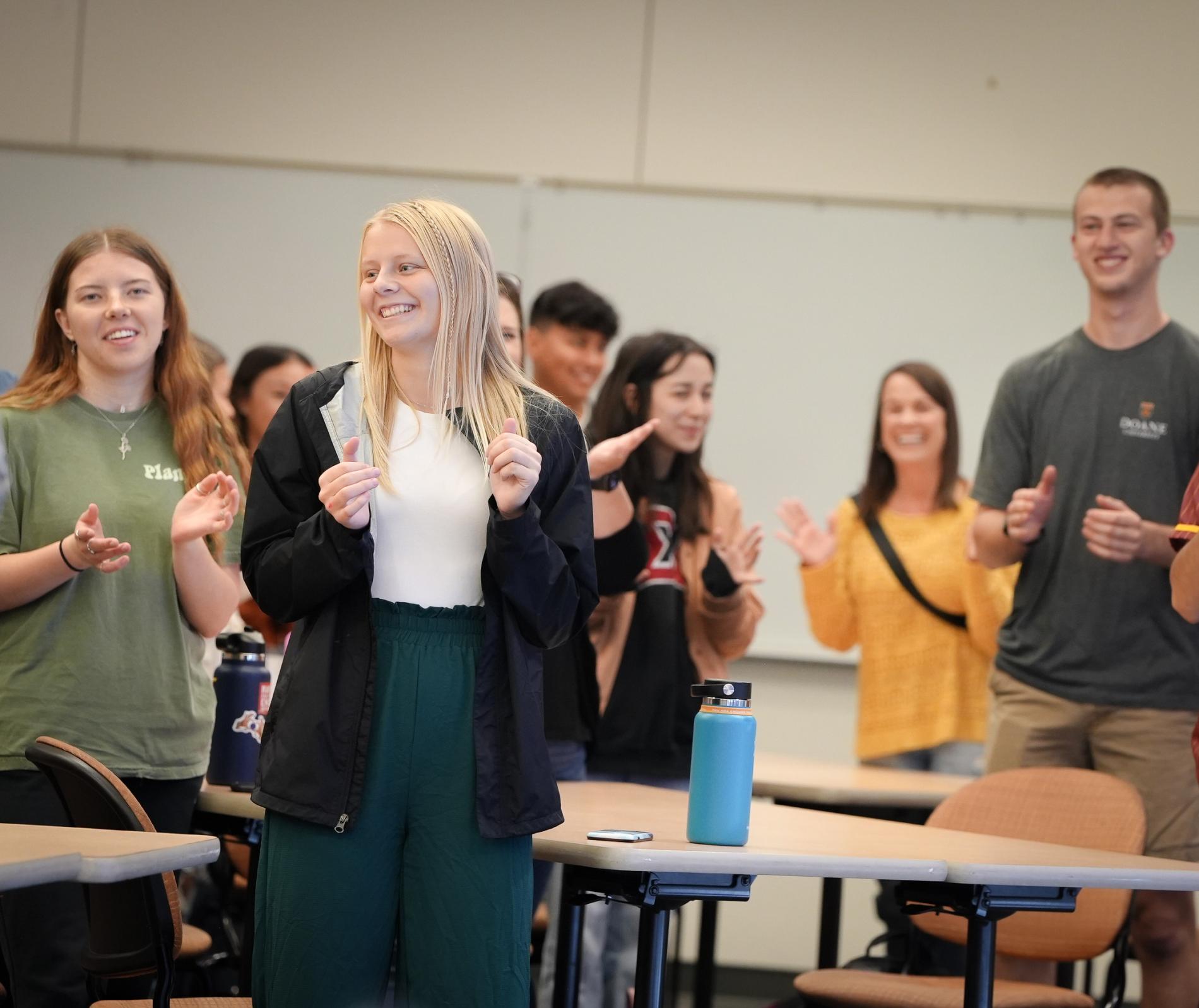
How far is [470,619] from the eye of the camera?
1959 mm

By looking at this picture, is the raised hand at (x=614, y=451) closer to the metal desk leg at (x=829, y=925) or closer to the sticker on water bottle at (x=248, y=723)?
the sticker on water bottle at (x=248, y=723)

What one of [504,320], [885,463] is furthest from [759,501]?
[504,320]

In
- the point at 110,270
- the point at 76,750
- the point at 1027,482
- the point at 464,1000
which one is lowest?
the point at 464,1000

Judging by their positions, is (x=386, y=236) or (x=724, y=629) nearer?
(x=386, y=236)

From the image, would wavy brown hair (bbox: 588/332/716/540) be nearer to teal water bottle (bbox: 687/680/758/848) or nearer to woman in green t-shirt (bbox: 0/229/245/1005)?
woman in green t-shirt (bbox: 0/229/245/1005)

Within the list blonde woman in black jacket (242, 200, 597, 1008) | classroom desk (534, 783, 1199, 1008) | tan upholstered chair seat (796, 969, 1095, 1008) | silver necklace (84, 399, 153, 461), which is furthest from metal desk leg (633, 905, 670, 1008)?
silver necklace (84, 399, 153, 461)

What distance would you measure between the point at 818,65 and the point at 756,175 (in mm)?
456

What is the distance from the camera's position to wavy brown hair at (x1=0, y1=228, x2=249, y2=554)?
2.70 meters

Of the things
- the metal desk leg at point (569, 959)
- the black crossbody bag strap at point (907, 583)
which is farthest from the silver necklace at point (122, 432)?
the black crossbody bag strap at point (907, 583)

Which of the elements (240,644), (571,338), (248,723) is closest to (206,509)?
(240,644)

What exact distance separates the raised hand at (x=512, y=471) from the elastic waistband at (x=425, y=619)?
0.16 m

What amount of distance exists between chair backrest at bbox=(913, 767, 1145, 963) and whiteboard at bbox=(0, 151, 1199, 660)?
221cm

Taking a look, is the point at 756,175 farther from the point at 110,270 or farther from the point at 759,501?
the point at 110,270

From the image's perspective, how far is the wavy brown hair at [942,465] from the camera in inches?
162
